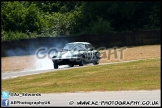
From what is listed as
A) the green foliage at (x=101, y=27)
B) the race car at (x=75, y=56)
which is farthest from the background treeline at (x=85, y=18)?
the race car at (x=75, y=56)

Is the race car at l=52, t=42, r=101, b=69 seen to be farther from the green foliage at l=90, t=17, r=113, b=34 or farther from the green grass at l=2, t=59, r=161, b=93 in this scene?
the green foliage at l=90, t=17, r=113, b=34

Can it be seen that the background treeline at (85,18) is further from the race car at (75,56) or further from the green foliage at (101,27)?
the race car at (75,56)

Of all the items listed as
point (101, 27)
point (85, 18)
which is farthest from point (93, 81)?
point (85, 18)

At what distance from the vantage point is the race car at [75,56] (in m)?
23.9

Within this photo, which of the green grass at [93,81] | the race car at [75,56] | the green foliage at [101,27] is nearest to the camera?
the green grass at [93,81]

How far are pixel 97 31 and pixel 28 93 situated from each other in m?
35.6

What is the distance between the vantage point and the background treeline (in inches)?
2020

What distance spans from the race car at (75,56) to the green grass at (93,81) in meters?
2.82

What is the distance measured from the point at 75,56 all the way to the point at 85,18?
30.1 meters

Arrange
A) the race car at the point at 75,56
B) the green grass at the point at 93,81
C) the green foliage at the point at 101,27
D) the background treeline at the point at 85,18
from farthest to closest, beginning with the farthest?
the background treeline at the point at 85,18, the green foliage at the point at 101,27, the race car at the point at 75,56, the green grass at the point at 93,81

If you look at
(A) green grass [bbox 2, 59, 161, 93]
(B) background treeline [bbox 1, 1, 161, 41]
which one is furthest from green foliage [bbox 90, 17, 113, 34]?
(A) green grass [bbox 2, 59, 161, 93]

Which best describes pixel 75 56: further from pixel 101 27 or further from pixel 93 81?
pixel 101 27

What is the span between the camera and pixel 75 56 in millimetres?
23984

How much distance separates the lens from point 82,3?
181 ft
